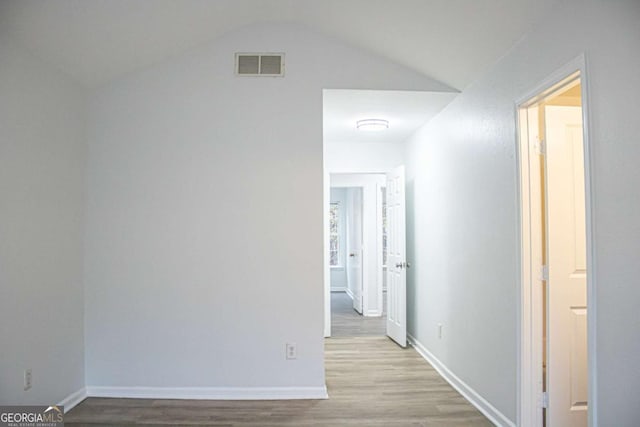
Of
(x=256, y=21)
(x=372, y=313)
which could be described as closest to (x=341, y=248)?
(x=372, y=313)

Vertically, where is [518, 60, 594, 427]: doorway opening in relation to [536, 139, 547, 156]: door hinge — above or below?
below

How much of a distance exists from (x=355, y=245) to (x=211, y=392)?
210 inches

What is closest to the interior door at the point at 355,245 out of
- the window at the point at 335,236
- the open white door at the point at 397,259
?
the window at the point at 335,236

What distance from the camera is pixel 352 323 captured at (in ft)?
21.3

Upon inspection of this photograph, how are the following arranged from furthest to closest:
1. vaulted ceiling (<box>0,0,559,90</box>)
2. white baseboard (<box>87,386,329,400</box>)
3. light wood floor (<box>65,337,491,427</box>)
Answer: white baseboard (<box>87,386,329,400</box>), light wood floor (<box>65,337,491,427</box>), vaulted ceiling (<box>0,0,559,90</box>)

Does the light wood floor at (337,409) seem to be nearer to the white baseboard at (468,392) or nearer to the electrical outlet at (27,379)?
the white baseboard at (468,392)

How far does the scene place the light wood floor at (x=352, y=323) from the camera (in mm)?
5812

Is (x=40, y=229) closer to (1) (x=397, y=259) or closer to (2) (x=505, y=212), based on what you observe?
(2) (x=505, y=212)

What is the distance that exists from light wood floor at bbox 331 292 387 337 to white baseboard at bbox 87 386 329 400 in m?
2.19

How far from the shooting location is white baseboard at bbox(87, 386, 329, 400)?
3.51 metres

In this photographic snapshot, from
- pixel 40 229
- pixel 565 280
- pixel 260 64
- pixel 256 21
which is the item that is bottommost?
pixel 565 280

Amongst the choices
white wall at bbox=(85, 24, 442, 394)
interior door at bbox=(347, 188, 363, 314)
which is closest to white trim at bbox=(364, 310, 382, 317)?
interior door at bbox=(347, 188, 363, 314)

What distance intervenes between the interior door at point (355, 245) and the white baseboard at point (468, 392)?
2.72 meters

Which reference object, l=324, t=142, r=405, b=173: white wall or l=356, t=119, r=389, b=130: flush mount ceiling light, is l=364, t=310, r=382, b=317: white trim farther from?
l=356, t=119, r=389, b=130: flush mount ceiling light
